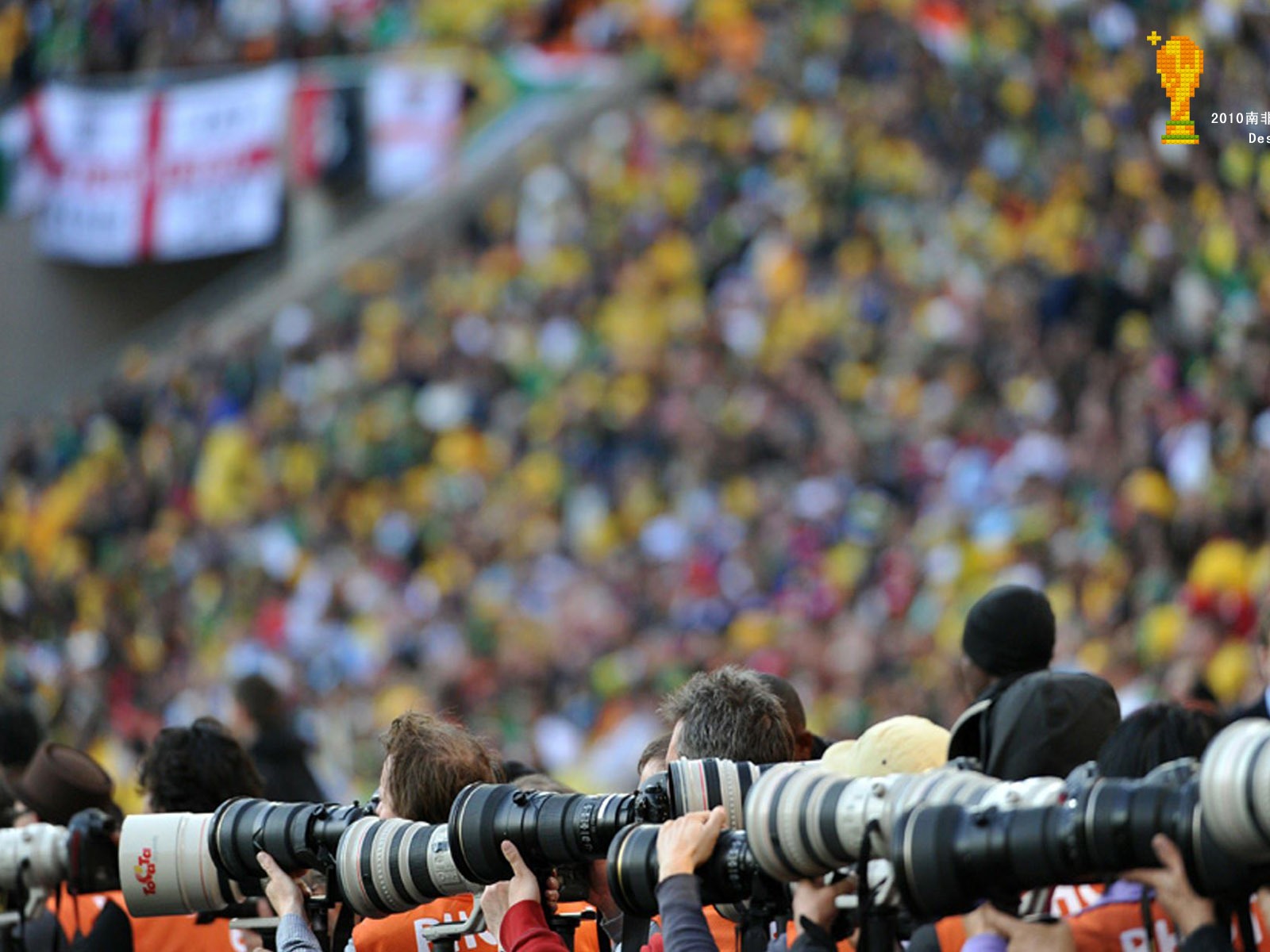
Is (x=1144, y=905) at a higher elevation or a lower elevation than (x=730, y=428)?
lower

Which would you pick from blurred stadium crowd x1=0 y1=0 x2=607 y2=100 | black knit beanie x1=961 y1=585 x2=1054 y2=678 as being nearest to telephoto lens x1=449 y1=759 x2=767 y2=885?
black knit beanie x1=961 y1=585 x2=1054 y2=678

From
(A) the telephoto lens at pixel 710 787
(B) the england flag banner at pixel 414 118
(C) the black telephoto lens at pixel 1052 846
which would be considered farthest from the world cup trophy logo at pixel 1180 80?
(C) the black telephoto lens at pixel 1052 846

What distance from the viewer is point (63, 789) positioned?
17.7 ft

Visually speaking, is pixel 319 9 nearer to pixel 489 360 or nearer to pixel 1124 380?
pixel 489 360

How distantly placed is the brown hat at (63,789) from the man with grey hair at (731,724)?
73.1 inches

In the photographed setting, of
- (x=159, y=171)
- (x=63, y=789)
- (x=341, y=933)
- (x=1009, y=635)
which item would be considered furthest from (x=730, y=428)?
(x=341, y=933)

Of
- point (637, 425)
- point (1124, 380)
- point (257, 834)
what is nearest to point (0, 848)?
point (257, 834)

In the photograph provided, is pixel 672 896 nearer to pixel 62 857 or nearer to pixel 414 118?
pixel 62 857

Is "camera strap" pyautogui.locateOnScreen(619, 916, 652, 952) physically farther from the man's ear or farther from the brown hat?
the brown hat

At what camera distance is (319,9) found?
21.1 metres

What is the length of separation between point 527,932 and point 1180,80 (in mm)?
10152

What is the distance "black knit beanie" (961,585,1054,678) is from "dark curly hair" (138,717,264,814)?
1.74m

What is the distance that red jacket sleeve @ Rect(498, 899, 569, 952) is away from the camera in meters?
3.81

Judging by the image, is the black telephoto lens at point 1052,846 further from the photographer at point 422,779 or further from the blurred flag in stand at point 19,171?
the blurred flag in stand at point 19,171
